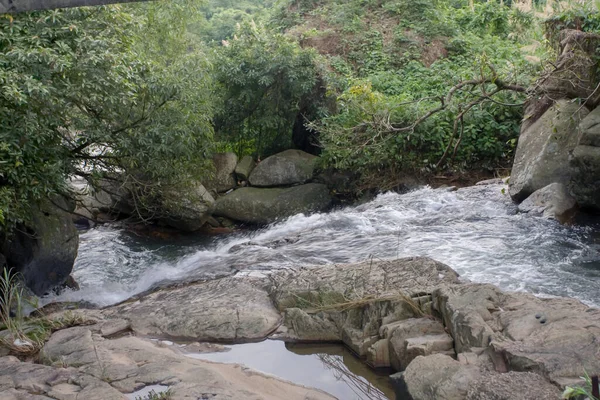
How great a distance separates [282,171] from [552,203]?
590 cm

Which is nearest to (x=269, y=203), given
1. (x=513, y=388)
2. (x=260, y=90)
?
(x=260, y=90)

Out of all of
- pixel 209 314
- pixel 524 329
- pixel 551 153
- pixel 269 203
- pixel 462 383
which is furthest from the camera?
pixel 269 203

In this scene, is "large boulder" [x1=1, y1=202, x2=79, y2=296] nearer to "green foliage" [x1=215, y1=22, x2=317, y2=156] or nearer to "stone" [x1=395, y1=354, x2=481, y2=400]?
"stone" [x1=395, y1=354, x2=481, y2=400]

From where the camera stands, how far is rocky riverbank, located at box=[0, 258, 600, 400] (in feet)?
14.4

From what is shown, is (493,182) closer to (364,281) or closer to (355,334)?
(364,281)

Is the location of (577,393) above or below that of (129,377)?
above

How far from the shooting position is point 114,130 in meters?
8.52

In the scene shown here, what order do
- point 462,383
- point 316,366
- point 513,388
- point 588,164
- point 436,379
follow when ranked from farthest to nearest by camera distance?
point 588,164, point 316,366, point 436,379, point 462,383, point 513,388

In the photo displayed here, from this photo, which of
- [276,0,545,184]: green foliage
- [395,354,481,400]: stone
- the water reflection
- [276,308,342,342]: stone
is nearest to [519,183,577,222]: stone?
[276,0,545,184]: green foliage

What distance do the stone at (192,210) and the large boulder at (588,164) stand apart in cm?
614

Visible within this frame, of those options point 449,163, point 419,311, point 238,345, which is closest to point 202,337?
point 238,345

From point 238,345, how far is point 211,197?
266 inches

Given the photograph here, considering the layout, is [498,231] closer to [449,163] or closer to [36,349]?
[449,163]

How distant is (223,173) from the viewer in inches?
546
